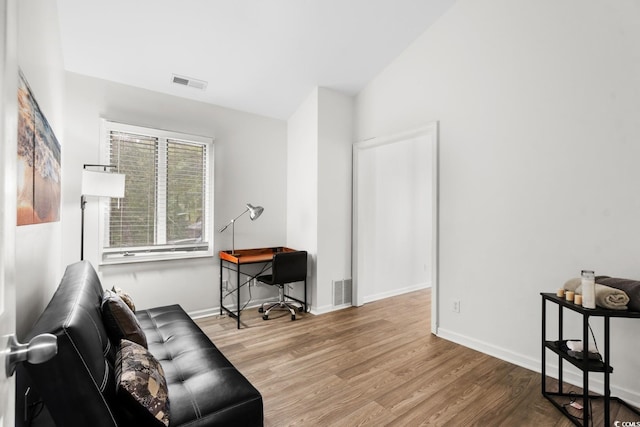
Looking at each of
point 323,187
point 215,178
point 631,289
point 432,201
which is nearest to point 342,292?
point 323,187

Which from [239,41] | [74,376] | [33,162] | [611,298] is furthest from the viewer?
[239,41]

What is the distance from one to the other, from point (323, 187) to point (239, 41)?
178cm

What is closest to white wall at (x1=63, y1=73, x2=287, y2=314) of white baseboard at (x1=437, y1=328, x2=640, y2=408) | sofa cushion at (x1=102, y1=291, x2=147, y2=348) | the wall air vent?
the wall air vent

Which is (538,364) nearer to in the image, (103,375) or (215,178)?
(103,375)

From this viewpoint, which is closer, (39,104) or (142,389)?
(142,389)

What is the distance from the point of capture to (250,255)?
4004mm

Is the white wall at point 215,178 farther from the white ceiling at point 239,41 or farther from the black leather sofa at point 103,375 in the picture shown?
the black leather sofa at point 103,375

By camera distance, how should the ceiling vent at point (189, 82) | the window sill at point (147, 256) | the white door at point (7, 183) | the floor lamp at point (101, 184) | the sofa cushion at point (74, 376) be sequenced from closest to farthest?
the white door at point (7, 183) → the sofa cushion at point (74, 376) → the floor lamp at point (101, 184) → the window sill at point (147, 256) → the ceiling vent at point (189, 82)

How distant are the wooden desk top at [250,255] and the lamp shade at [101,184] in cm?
132

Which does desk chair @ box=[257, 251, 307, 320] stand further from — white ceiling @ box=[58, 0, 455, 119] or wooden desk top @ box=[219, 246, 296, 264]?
white ceiling @ box=[58, 0, 455, 119]

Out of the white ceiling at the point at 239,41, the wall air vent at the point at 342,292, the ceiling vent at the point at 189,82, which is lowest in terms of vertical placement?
the wall air vent at the point at 342,292

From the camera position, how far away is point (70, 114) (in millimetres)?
3062

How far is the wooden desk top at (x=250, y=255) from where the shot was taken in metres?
3.62

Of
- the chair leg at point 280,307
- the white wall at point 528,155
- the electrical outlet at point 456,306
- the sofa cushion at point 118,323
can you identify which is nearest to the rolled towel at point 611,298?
the white wall at point 528,155
